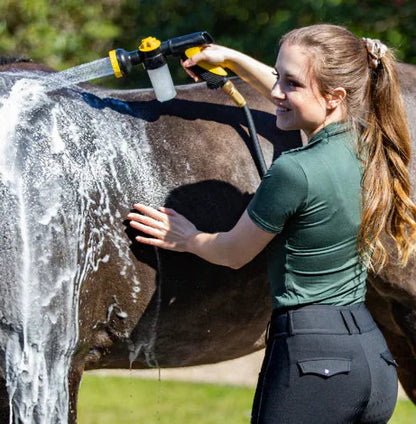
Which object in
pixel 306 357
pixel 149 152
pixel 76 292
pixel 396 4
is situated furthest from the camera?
pixel 396 4

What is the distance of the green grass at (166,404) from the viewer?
559 centimetres

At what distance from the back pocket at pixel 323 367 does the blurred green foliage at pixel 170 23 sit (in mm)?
4740

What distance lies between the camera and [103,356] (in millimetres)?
2846

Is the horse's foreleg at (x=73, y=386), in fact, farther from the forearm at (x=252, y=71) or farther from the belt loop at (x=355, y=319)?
the forearm at (x=252, y=71)

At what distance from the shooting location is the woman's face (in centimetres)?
233

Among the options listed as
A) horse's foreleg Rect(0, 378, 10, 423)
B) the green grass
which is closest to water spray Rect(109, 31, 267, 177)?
horse's foreleg Rect(0, 378, 10, 423)

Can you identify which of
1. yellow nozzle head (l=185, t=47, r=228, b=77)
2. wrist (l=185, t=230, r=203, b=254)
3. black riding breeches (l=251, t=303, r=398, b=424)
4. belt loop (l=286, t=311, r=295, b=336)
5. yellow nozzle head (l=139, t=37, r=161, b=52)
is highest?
yellow nozzle head (l=139, t=37, r=161, b=52)

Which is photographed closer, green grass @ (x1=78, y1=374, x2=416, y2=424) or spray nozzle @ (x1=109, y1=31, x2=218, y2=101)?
spray nozzle @ (x1=109, y1=31, x2=218, y2=101)

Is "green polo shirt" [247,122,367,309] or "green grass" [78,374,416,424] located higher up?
"green polo shirt" [247,122,367,309]

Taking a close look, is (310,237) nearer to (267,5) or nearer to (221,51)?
(221,51)

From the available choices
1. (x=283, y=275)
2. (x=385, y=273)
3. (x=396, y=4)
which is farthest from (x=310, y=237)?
(x=396, y=4)

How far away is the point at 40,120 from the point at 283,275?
0.92 m

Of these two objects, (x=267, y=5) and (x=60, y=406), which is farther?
(x=267, y=5)

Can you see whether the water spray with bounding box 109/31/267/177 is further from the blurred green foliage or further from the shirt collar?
the blurred green foliage
